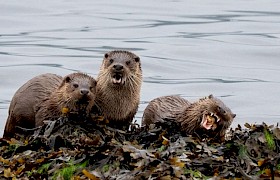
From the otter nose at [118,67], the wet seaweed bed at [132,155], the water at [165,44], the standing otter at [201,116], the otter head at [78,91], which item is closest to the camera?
the wet seaweed bed at [132,155]

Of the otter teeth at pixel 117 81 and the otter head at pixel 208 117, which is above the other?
the otter teeth at pixel 117 81

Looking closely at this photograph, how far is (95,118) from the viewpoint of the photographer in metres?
6.04

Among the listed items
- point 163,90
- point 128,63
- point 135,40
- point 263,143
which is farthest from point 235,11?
point 263,143

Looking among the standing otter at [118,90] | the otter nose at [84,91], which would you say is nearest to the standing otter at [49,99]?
the otter nose at [84,91]

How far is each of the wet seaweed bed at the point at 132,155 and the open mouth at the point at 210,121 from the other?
0.42m

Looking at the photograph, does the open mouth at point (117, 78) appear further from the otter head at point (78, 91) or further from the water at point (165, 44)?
the water at point (165, 44)

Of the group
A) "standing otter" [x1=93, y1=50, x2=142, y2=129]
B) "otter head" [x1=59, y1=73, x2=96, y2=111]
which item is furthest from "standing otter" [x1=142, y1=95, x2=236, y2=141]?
"otter head" [x1=59, y1=73, x2=96, y2=111]

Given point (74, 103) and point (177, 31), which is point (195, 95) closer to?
point (74, 103)

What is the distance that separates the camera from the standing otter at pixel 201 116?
6.28 m

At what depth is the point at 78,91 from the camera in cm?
640

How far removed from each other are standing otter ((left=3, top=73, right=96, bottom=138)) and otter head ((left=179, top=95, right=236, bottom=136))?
636mm

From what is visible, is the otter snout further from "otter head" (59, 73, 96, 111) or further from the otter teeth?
the otter teeth

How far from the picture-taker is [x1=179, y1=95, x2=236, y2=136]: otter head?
6.28 m

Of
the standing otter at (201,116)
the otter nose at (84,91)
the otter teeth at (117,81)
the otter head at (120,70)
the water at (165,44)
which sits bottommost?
the water at (165,44)
